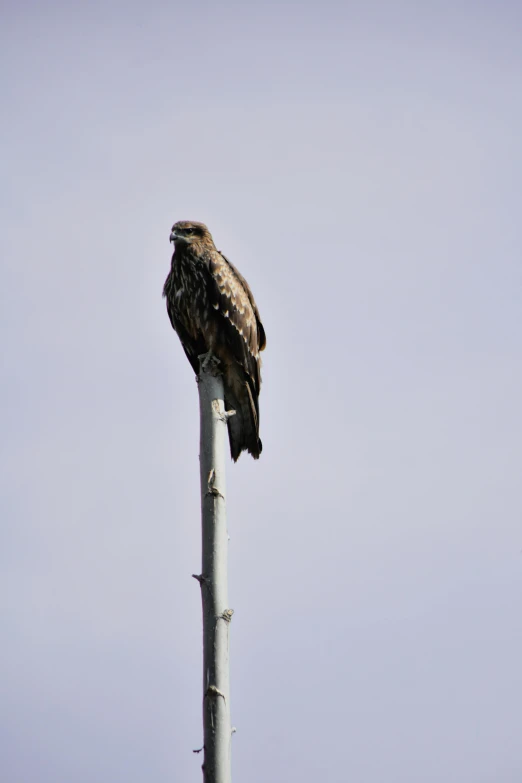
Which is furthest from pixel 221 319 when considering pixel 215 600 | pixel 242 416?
pixel 215 600

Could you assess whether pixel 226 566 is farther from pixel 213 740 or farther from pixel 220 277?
→ pixel 220 277

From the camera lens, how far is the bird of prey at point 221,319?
683cm

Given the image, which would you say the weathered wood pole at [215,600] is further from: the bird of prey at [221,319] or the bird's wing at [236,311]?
the bird's wing at [236,311]

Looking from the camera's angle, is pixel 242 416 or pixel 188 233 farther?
pixel 188 233

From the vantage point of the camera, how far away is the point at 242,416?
22.4 ft

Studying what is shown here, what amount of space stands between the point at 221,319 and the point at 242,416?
87cm

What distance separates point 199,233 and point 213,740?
463 centimetres

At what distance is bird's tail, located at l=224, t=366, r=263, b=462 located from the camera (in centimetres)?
678

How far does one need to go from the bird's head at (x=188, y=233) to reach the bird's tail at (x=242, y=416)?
1.29 m

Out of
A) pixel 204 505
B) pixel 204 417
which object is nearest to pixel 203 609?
pixel 204 505

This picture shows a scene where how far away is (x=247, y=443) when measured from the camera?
6.82 metres

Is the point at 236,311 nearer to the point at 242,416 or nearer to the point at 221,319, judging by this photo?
the point at 221,319

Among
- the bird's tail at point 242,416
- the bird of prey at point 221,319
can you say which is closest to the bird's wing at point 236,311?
the bird of prey at point 221,319

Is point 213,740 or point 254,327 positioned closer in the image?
point 213,740
